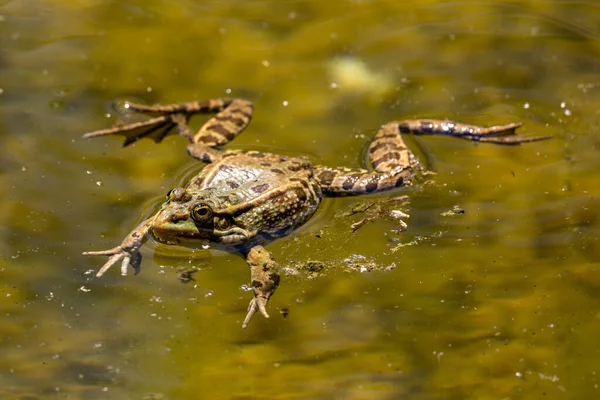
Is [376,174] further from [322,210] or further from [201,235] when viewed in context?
[201,235]

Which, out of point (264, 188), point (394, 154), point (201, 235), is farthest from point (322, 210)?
point (201, 235)

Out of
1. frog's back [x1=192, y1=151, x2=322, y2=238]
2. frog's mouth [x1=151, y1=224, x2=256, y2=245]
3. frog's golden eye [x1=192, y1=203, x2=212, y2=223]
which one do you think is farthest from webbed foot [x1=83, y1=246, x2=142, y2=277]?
frog's back [x1=192, y1=151, x2=322, y2=238]

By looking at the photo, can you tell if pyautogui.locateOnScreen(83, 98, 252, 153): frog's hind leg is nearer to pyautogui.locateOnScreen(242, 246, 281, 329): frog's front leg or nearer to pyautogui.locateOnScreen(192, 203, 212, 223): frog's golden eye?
pyautogui.locateOnScreen(192, 203, 212, 223): frog's golden eye

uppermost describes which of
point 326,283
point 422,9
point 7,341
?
point 422,9

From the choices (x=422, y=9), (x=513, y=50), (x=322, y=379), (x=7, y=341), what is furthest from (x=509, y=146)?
(x=7, y=341)

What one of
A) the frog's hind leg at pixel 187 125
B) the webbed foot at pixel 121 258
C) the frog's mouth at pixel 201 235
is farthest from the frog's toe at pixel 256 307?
the frog's hind leg at pixel 187 125

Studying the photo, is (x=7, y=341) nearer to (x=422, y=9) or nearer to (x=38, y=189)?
(x=38, y=189)

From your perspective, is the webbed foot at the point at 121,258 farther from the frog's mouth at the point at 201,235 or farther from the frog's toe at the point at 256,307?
the frog's toe at the point at 256,307
